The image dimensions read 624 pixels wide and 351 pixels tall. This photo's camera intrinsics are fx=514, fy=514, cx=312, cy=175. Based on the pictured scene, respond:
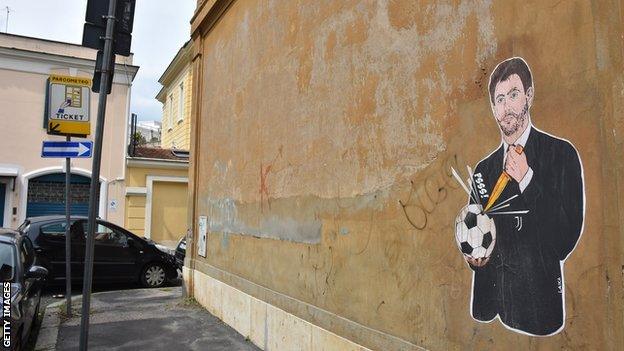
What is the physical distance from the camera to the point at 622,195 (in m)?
2.50

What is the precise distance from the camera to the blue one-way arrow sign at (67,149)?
26.3 ft

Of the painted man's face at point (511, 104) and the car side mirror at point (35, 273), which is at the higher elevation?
the painted man's face at point (511, 104)

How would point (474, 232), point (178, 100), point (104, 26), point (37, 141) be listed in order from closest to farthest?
point (474, 232) → point (104, 26) → point (37, 141) → point (178, 100)

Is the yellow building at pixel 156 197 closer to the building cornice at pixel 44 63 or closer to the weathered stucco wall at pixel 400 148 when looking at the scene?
the building cornice at pixel 44 63

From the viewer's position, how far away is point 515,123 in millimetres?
3156

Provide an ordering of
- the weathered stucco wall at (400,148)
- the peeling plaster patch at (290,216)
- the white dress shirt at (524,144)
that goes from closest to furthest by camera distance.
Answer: the weathered stucco wall at (400,148), the white dress shirt at (524,144), the peeling plaster patch at (290,216)

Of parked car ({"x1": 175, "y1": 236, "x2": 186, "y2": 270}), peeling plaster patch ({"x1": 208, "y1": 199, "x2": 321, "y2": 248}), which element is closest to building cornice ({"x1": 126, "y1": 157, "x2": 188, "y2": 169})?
parked car ({"x1": 175, "y1": 236, "x2": 186, "y2": 270})

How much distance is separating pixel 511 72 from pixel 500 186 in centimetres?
71

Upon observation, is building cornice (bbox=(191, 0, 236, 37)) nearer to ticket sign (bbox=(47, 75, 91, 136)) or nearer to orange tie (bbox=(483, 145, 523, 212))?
ticket sign (bbox=(47, 75, 91, 136))

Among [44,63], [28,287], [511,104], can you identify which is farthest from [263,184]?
[44,63]

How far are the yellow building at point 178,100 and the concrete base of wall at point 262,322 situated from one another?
44.9ft

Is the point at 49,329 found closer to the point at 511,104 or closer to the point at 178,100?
the point at 511,104

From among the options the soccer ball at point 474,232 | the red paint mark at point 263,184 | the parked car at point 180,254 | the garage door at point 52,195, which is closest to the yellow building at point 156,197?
the garage door at point 52,195

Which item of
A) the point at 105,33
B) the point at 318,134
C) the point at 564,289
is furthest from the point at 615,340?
the point at 105,33
